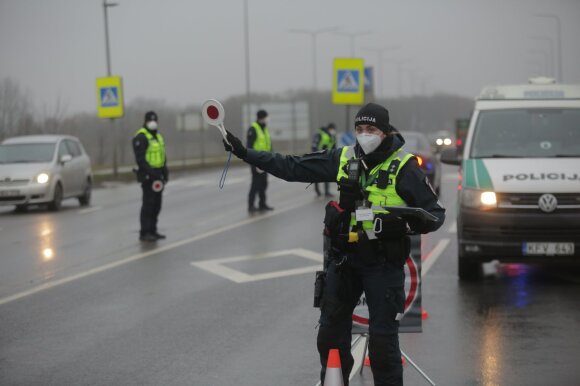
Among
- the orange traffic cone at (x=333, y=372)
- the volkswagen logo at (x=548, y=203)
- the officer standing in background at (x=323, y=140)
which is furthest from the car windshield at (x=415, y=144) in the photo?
the orange traffic cone at (x=333, y=372)

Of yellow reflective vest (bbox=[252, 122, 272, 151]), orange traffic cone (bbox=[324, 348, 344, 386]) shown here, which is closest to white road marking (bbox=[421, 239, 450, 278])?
yellow reflective vest (bbox=[252, 122, 272, 151])

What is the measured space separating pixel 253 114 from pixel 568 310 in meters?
51.0

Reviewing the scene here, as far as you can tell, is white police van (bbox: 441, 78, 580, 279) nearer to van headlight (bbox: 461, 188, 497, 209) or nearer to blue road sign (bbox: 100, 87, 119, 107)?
van headlight (bbox: 461, 188, 497, 209)

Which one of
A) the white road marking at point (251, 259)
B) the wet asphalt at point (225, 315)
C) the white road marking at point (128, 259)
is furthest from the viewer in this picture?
the white road marking at point (251, 259)

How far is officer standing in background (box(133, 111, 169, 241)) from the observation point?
14977mm

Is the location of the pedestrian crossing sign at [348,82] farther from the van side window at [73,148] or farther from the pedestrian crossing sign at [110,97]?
the van side window at [73,148]

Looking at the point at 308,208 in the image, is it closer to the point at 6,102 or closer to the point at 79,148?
the point at 79,148

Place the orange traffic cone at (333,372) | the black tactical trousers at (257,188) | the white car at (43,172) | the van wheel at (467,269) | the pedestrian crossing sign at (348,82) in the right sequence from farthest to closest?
1. the pedestrian crossing sign at (348,82)
2. the white car at (43,172)
3. the black tactical trousers at (257,188)
4. the van wheel at (467,269)
5. the orange traffic cone at (333,372)

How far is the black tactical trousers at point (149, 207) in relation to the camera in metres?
15.1

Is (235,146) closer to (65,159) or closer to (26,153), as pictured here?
(65,159)

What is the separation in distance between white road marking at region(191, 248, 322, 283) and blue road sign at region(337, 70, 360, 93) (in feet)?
72.0

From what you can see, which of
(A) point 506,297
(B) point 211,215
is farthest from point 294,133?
(A) point 506,297

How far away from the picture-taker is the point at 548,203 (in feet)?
33.9

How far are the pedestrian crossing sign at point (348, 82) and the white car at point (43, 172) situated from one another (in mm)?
13056
